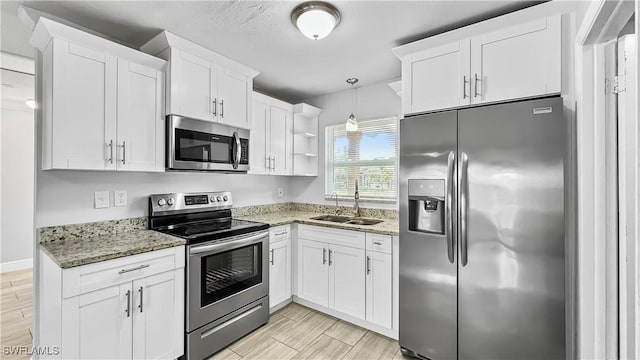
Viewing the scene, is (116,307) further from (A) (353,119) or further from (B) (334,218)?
(A) (353,119)

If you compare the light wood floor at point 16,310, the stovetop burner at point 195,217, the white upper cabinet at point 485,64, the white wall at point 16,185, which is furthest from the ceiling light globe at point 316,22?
the white wall at point 16,185

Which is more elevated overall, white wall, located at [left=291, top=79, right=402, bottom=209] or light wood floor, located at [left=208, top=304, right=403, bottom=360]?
white wall, located at [left=291, top=79, right=402, bottom=209]

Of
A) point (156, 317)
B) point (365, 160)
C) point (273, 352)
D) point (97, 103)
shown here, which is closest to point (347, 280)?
point (273, 352)

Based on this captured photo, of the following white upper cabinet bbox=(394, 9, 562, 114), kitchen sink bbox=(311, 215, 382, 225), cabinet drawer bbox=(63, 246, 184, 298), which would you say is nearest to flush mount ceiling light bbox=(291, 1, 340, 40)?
white upper cabinet bbox=(394, 9, 562, 114)

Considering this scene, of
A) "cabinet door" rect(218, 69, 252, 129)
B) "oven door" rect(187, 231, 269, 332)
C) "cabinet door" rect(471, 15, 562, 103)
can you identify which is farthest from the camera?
"cabinet door" rect(218, 69, 252, 129)

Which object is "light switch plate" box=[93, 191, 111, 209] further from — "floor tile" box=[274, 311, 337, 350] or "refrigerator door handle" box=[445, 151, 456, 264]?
"refrigerator door handle" box=[445, 151, 456, 264]

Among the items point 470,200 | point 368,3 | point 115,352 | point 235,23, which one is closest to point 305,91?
point 235,23

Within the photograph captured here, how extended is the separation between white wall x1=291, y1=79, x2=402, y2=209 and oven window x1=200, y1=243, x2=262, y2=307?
1.34 meters

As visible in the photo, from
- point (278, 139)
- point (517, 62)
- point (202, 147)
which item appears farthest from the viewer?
point (278, 139)

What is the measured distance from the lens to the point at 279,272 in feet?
9.57

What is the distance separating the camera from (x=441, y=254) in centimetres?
197

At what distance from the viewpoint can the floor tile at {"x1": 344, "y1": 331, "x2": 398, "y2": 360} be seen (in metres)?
2.22

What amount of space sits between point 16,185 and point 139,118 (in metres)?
3.72

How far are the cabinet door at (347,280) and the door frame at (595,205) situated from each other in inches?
57.4
